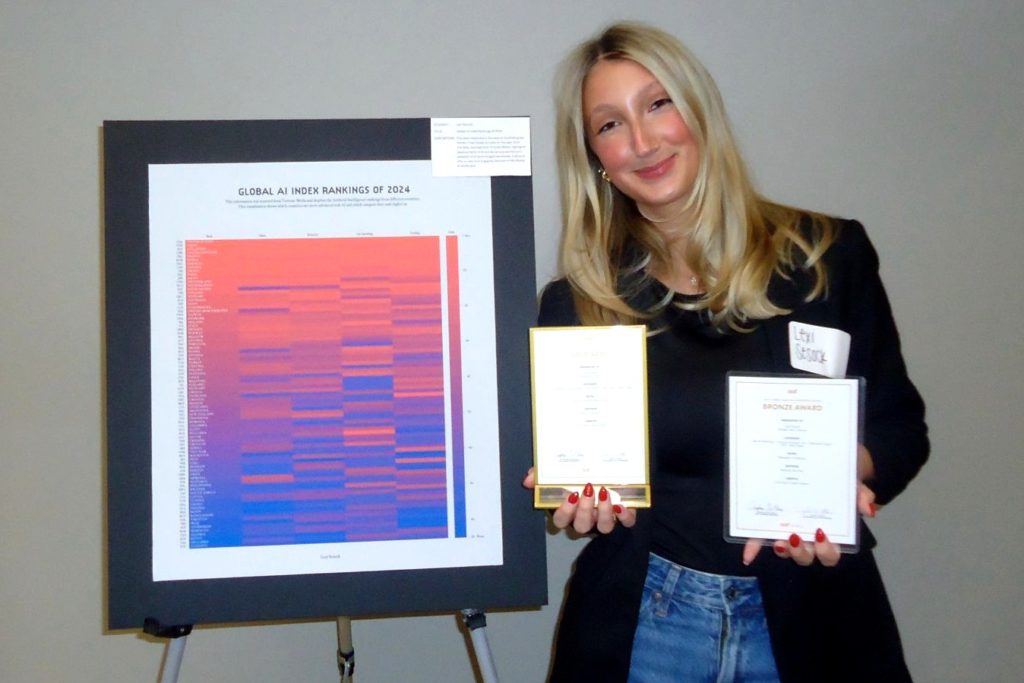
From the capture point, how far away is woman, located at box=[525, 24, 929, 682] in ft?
4.16

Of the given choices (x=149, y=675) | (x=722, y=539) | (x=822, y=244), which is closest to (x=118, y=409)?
(x=149, y=675)

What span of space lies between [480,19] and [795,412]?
3.98 feet

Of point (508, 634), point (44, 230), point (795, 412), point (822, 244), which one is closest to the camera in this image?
point (795, 412)

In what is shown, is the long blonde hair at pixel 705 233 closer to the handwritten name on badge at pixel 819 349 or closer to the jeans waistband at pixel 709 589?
the handwritten name on badge at pixel 819 349

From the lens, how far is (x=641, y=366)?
1.33 m

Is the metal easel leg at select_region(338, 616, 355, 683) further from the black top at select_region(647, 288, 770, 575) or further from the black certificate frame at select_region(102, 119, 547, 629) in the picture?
the black top at select_region(647, 288, 770, 575)

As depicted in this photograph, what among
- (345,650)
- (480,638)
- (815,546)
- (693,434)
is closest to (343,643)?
(345,650)

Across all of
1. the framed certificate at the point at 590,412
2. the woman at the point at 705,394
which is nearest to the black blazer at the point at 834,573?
the woman at the point at 705,394

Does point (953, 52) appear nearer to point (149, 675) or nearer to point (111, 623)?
point (111, 623)

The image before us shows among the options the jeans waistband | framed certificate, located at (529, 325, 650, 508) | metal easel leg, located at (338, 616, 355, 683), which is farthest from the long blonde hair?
metal easel leg, located at (338, 616, 355, 683)

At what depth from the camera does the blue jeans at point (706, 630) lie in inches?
49.2

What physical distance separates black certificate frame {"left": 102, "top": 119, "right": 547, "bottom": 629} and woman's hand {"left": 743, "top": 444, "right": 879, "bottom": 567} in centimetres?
38

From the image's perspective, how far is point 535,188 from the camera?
76.0 inches

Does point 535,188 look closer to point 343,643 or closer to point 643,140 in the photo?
point 643,140
